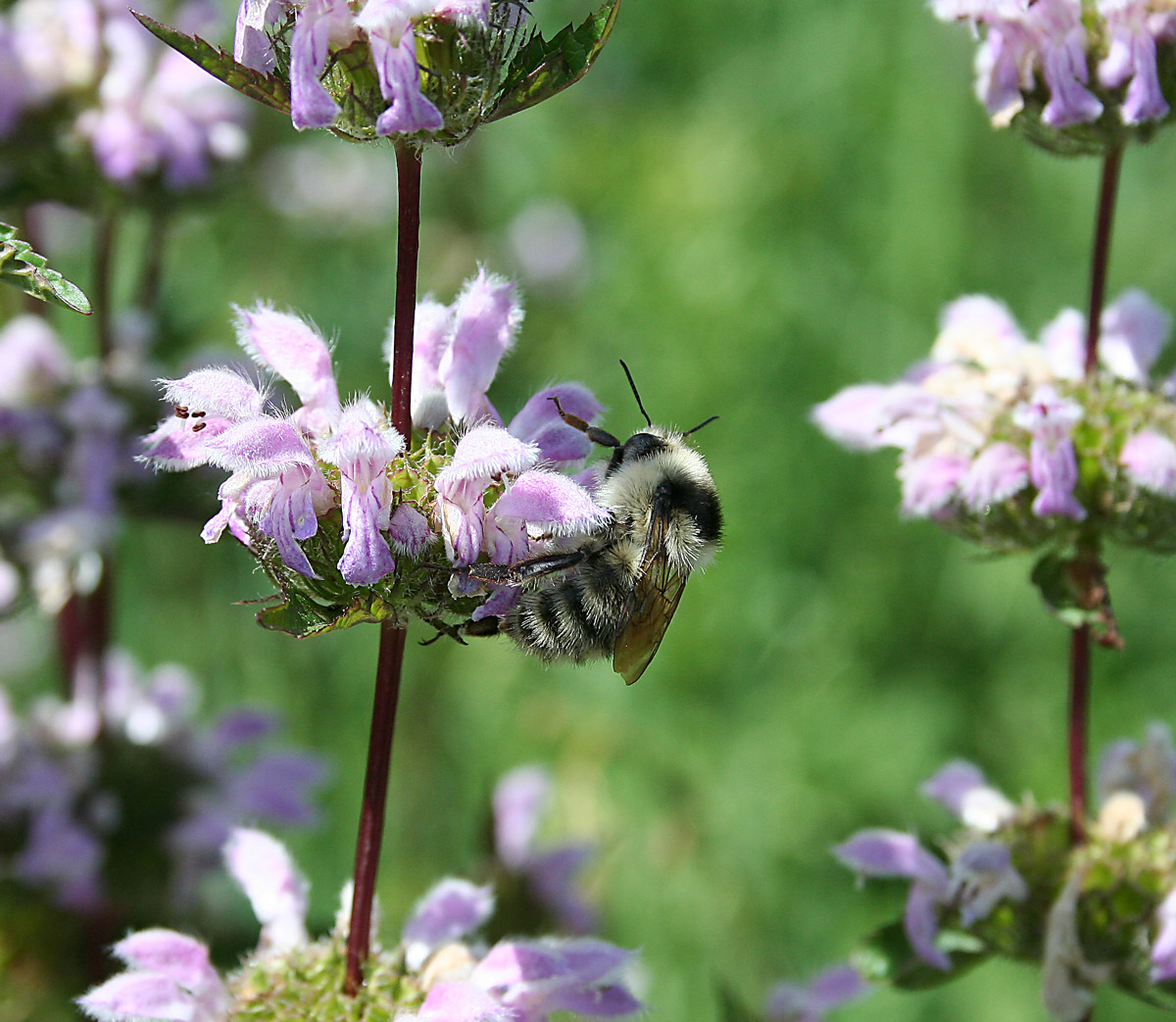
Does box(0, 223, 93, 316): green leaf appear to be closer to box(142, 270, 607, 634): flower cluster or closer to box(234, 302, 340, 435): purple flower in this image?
box(142, 270, 607, 634): flower cluster

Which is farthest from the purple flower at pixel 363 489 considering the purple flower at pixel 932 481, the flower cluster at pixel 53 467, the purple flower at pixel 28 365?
the purple flower at pixel 28 365

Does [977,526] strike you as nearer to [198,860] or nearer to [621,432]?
[198,860]

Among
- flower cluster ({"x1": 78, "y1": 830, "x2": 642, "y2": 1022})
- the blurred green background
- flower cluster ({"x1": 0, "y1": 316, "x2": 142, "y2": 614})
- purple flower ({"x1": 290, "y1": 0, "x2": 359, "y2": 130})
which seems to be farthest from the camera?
the blurred green background

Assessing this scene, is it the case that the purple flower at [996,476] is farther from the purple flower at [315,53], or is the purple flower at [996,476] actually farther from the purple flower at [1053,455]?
the purple flower at [315,53]

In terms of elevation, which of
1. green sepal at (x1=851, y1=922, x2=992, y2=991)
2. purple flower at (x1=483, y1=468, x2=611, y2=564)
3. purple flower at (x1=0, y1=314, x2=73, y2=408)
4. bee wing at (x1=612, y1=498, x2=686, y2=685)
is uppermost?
purple flower at (x1=0, y1=314, x2=73, y2=408)

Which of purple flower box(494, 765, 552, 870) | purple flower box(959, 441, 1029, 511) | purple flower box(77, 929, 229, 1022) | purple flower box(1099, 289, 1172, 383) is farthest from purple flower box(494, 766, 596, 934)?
purple flower box(1099, 289, 1172, 383)

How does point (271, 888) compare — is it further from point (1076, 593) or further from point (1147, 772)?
point (1147, 772)

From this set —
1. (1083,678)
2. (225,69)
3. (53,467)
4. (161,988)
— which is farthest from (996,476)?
(53,467)
